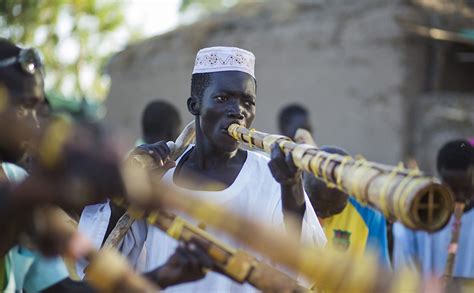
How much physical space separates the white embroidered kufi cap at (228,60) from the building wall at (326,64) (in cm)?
674

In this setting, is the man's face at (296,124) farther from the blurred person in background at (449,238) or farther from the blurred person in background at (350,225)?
the blurred person in background at (350,225)

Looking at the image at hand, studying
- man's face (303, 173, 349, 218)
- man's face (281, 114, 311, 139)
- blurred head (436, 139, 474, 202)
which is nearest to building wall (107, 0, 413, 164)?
man's face (281, 114, 311, 139)

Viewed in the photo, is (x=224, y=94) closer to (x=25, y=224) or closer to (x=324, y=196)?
(x=324, y=196)

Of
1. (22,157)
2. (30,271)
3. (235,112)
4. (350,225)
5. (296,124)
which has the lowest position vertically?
(30,271)

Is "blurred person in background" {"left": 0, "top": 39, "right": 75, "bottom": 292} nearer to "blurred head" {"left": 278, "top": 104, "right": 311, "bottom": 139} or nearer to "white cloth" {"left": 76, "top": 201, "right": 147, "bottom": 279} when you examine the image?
"white cloth" {"left": 76, "top": 201, "right": 147, "bottom": 279}

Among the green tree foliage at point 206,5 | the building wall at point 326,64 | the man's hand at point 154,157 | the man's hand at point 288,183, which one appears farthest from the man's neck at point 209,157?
the green tree foliage at point 206,5

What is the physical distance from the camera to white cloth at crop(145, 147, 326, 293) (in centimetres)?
323

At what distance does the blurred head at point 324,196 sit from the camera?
187 inches

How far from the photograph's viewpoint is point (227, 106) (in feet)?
11.9

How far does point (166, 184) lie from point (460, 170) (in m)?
3.92

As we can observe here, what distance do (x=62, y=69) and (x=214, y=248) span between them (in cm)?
2302

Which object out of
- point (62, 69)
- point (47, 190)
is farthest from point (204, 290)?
point (62, 69)

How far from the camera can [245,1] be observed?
1310cm

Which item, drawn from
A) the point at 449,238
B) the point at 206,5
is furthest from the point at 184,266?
the point at 206,5
